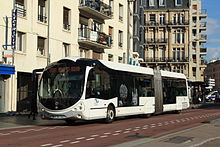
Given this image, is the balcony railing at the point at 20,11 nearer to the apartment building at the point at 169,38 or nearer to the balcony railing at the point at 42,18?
the balcony railing at the point at 42,18

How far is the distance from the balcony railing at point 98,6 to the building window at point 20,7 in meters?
7.99

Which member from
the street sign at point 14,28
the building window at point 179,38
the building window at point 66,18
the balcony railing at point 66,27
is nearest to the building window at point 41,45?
the balcony railing at point 66,27

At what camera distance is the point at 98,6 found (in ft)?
126

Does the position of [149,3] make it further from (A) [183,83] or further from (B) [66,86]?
(B) [66,86]

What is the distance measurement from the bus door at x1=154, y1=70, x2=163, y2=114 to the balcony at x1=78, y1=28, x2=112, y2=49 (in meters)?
9.91

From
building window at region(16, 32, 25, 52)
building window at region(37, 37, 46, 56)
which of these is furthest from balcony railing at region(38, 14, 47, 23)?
building window at region(16, 32, 25, 52)

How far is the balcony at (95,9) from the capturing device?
35981 millimetres

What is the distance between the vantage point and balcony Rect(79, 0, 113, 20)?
35981 millimetres

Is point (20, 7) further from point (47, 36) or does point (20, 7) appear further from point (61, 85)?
point (61, 85)

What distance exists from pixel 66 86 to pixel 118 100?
12.4ft

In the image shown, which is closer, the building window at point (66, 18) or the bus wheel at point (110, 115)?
the bus wheel at point (110, 115)

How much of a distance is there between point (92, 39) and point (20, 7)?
9.79 metres

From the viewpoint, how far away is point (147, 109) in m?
25.5

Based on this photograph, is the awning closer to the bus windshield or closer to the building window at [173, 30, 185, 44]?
the bus windshield
